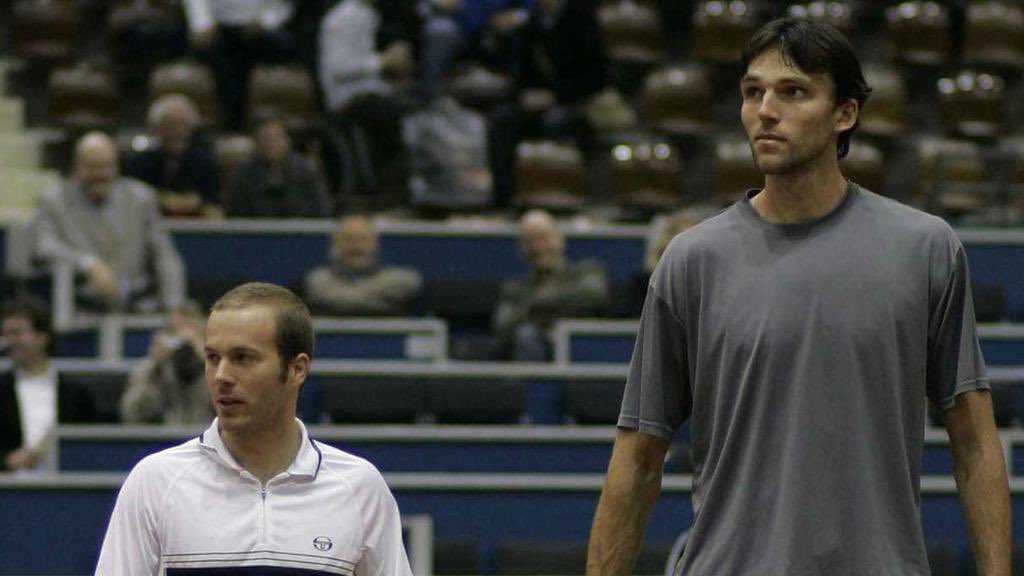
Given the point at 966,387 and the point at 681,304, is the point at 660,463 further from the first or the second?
the point at 966,387

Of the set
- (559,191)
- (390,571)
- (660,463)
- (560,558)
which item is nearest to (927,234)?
(660,463)

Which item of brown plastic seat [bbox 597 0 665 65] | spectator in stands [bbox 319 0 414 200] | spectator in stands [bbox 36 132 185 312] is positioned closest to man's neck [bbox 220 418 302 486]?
spectator in stands [bbox 36 132 185 312]

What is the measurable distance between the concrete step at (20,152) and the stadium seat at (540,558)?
20.6ft

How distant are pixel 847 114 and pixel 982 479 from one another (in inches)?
23.5

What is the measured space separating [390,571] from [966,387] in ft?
3.19

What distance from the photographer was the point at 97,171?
9312 mm

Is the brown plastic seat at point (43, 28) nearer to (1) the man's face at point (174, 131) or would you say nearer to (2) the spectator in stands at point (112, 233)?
(1) the man's face at point (174, 131)

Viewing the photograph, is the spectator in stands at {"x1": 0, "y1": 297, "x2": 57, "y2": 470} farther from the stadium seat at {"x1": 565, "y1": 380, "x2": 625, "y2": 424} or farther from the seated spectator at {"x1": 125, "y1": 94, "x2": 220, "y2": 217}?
the seated spectator at {"x1": 125, "y1": 94, "x2": 220, "y2": 217}

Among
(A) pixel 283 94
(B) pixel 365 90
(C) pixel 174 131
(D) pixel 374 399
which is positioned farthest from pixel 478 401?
(A) pixel 283 94

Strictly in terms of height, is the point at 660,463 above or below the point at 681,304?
below

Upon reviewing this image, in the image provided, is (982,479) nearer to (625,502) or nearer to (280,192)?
(625,502)

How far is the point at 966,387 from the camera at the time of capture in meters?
2.86

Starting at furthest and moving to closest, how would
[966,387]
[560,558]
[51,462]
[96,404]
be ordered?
[96,404] < [51,462] < [560,558] < [966,387]

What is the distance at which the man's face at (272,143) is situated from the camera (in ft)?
33.0
